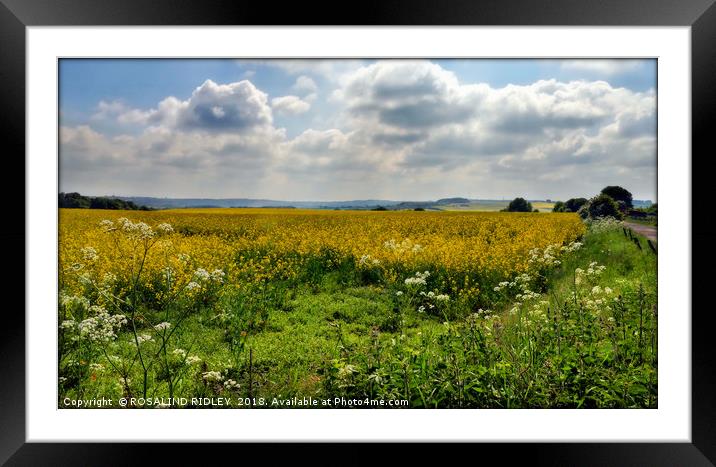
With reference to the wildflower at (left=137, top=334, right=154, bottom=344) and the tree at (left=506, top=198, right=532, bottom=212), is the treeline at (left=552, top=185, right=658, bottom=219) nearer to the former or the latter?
the tree at (left=506, top=198, right=532, bottom=212)

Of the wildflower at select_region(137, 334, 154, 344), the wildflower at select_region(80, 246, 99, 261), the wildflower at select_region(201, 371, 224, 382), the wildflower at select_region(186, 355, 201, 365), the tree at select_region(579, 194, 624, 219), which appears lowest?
the wildflower at select_region(201, 371, 224, 382)

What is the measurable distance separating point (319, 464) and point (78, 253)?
8.41 feet

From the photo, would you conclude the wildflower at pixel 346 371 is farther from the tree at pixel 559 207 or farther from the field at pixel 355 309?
the tree at pixel 559 207

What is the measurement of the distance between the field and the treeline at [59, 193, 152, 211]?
2.6 inches

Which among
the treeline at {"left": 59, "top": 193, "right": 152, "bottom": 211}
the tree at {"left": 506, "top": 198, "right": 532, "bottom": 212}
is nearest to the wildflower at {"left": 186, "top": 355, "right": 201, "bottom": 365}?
the treeline at {"left": 59, "top": 193, "right": 152, "bottom": 211}

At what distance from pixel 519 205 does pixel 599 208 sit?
2.16ft

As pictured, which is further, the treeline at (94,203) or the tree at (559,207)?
the tree at (559,207)

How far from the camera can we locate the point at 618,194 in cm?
346

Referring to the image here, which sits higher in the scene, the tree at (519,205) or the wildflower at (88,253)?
the tree at (519,205)

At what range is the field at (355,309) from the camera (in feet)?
10.2

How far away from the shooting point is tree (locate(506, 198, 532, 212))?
3.58 metres
